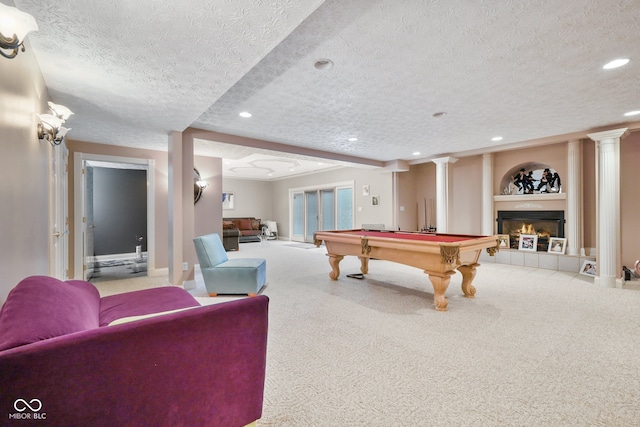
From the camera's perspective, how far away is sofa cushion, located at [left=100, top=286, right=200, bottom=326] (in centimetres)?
194

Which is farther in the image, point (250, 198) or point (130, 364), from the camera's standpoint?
point (250, 198)

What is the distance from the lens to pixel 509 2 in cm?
172

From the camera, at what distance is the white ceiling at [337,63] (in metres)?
1.72

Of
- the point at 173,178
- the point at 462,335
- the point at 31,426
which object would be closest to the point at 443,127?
the point at 462,335

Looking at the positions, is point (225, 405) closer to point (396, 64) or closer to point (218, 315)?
point (218, 315)

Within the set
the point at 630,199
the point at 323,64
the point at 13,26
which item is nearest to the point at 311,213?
the point at 630,199

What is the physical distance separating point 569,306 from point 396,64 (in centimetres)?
323

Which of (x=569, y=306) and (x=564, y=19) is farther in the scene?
(x=569, y=306)

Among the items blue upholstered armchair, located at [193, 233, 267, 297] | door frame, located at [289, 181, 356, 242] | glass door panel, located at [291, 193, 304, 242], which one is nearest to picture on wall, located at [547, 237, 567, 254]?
door frame, located at [289, 181, 356, 242]

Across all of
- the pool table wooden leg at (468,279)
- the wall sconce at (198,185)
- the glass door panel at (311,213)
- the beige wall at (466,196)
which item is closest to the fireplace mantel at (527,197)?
the beige wall at (466,196)

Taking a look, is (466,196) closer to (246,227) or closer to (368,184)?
(368,184)

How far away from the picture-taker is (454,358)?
210 cm

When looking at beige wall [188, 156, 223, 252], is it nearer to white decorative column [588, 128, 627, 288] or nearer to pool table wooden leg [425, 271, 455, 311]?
pool table wooden leg [425, 271, 455, 311]

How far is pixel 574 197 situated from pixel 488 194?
140 cm
